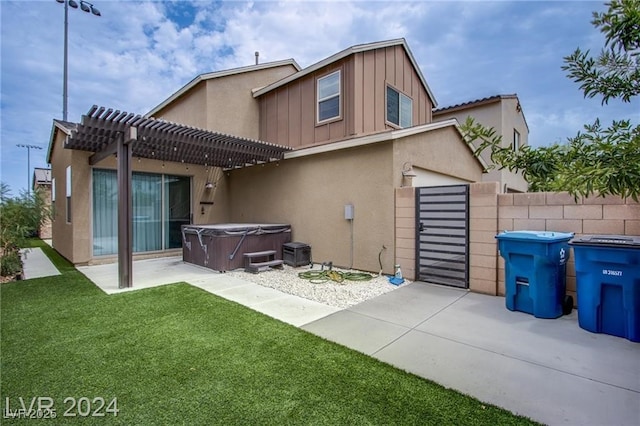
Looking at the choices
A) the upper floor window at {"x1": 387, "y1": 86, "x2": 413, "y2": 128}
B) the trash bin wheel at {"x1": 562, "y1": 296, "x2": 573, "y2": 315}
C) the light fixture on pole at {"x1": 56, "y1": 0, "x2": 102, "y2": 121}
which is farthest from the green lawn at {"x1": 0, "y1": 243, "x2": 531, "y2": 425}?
the light fixture on pole at {"x1": 56, "y1": 0, "x2": 102, "y2": 121}

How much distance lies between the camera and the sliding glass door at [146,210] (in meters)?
8.39

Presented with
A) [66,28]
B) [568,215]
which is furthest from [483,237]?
[66,28]

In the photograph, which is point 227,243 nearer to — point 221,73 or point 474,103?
point 221,73

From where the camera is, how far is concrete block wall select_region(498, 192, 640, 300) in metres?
4.08

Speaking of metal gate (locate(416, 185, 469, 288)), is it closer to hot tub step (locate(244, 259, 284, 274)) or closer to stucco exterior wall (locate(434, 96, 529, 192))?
hot tub step (locate(244, 259, 284, 274))

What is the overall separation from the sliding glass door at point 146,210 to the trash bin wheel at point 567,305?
9911 mm

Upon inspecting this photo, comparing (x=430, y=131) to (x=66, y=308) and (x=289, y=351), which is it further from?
(x=66, y=308)

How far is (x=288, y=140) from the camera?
396 inches

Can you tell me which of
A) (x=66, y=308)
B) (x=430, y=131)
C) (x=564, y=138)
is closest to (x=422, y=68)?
(x=430, y=131)

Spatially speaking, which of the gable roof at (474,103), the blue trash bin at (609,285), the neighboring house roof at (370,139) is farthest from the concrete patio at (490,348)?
the gable roof at (474,103)

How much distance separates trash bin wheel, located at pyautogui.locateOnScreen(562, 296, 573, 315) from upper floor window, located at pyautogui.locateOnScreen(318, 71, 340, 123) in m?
6.67

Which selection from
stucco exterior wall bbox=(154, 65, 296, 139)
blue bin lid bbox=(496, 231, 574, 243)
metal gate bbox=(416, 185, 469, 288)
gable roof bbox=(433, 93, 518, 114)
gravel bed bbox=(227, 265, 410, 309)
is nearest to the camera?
blue bin lid bbox=(496, 231, 574, 243)

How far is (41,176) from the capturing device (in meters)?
20.5

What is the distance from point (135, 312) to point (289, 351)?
2.73 m
